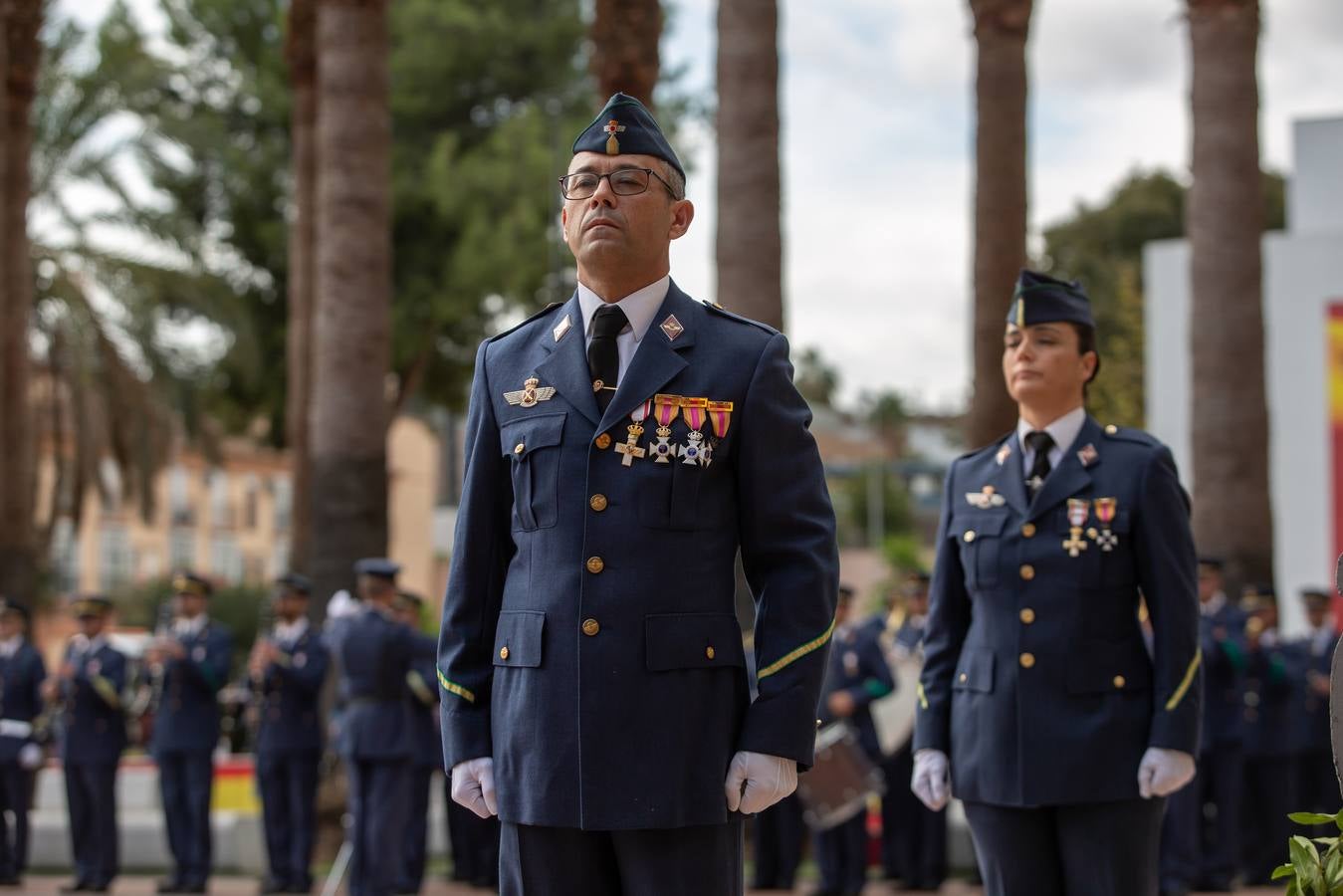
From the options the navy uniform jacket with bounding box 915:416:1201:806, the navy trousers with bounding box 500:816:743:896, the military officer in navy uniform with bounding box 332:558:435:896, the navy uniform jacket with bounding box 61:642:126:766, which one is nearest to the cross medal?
the navy trousers with bounding box 500:816:743:896

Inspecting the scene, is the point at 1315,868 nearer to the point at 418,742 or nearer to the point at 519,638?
the point at 519,638

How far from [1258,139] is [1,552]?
1239 cm

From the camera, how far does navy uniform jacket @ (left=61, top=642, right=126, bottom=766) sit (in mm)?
15359

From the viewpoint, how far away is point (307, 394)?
19719 millimetres

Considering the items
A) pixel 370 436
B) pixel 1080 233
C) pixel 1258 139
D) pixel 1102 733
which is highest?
pixel 1080 233

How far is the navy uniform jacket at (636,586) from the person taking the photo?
4090mm

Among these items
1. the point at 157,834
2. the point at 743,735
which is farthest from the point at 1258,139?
the point at 743,735

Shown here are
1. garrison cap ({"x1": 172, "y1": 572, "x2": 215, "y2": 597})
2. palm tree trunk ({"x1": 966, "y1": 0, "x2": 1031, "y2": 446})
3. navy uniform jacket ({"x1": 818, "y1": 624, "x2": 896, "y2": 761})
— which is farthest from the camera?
palm tree trunk ({"x1": 966, "y1": 0, "x2": 1031, "y2": 446})

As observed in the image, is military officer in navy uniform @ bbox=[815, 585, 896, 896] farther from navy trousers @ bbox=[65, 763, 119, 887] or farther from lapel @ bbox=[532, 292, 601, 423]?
lapel @ bbox=[532, 292, 601, 423]

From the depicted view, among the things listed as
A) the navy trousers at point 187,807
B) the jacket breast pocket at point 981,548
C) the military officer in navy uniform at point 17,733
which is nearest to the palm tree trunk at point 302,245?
the military officer in navy uniform at point 17,733

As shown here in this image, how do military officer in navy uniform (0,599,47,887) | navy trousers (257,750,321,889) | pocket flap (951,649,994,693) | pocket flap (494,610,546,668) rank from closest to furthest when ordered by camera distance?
1. pocket flap (494,610,546,668)
2. pocket flap (951,649,994,693)
3. navy trousers (257,750,321,889)
4. military officer in navy uniform (0,599,47,887)

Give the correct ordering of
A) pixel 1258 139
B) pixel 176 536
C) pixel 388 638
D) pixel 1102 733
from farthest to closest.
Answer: pixel 176 536 → pixel 1258 139 → pixel 388 638 → pixel 1102 733

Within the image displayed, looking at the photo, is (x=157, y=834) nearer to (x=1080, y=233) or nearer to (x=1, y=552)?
(x=1, y=552)

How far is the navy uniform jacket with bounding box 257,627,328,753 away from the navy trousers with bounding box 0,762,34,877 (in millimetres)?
2425
